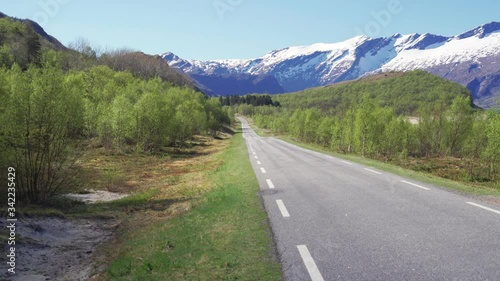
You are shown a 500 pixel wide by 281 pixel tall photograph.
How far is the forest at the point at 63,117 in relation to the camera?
14.6 metres

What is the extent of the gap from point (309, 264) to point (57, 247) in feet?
30.0

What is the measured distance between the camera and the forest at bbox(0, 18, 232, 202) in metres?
14.6

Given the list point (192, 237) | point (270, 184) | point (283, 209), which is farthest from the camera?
point (270, 184)

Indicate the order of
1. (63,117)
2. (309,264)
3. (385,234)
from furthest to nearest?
(63,117) < (385,234) < (309,264)

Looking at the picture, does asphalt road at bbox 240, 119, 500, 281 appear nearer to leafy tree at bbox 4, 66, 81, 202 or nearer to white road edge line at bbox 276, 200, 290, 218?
white road edge line at bbox 276, 200, 290, 218

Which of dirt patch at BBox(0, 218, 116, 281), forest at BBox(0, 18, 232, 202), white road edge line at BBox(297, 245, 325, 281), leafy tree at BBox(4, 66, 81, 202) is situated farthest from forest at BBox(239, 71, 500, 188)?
white road edge line at BBox(297, 245, 325, 281)

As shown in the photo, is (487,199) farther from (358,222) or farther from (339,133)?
(339,133)

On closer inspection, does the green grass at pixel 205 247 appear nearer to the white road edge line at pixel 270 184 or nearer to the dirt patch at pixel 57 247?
the dirt patch at pixel 57 247

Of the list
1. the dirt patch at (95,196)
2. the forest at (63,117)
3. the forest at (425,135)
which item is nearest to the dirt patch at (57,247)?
the forest at (63,117)

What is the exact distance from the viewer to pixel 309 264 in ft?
19.8

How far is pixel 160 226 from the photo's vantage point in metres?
12.4

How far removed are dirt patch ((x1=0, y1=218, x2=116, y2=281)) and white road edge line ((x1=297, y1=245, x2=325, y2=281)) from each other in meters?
5.52

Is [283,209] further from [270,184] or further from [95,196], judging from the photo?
[95,196]

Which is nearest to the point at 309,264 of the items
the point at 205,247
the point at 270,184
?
the point at 205,247
